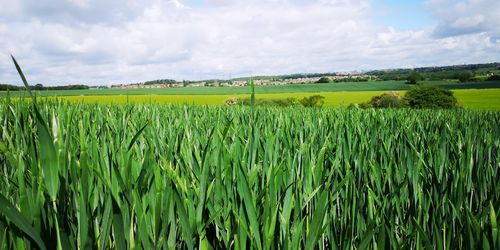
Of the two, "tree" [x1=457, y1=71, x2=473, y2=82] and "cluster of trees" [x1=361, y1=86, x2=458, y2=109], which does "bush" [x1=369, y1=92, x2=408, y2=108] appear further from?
"tree" [x1=457, y1=71, x2=473, y2=82]

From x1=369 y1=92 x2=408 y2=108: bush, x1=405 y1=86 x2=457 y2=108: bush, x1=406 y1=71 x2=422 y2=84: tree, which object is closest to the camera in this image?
x1=369 y1=92 x2=408 y2=108: bush

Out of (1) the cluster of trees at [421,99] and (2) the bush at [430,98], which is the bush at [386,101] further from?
(2) the bush at [430,98]

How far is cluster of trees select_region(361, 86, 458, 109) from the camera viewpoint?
4009cm

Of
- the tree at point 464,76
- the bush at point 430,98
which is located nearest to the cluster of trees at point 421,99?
the bush at point 430,98

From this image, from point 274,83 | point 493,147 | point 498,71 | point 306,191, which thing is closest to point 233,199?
point 306,191

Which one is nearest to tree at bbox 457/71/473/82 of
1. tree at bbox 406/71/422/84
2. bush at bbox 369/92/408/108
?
tree at bbox 406/71/422/84

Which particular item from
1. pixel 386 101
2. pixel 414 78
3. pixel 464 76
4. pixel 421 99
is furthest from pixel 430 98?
pixel 464 76

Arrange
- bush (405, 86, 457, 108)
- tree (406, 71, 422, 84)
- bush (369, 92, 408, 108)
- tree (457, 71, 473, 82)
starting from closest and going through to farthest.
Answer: bush (369, 92, 408, 108) → bush (405, 86, 457, 108) → tree (406, 71, 422, 84) → tree (457, 71, 473, 82)

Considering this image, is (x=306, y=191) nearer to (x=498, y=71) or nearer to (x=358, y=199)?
(x=358, y=199)

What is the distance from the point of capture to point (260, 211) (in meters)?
1.01

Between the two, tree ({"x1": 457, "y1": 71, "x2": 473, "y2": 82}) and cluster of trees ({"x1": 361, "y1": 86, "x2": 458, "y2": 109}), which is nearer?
cluster of trees ({"x1": 361, "y1": 86, "x2": 458, "y2": 109})

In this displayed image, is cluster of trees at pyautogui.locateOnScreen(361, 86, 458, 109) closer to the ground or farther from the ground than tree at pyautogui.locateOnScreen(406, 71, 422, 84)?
closer to the ground

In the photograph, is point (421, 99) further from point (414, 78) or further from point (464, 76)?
point (464, 76)

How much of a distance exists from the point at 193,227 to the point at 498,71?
90.6m
